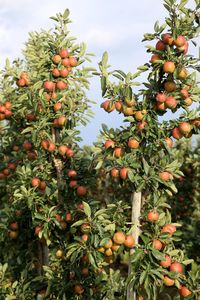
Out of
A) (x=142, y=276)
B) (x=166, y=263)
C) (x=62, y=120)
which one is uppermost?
(x=62, y=120)

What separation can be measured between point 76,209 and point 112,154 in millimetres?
1272

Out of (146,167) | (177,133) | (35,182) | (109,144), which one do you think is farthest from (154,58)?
(35,182)

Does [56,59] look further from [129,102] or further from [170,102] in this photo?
[170,102]

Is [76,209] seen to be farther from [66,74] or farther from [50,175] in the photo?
[66,74]

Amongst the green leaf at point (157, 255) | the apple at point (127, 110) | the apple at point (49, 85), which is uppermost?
the apple at point (49, 85)

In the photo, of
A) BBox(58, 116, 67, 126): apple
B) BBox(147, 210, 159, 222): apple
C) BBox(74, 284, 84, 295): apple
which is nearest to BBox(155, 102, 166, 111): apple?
BBox(147, 210, 159, 222): apple

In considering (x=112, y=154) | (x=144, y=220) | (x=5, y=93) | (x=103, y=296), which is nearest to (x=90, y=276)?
(x=103, y=296)

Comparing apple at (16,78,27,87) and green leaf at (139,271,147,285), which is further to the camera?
apple at (16,78,27,87)

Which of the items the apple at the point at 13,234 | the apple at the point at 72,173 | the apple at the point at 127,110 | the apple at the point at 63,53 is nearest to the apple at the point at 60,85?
the apple at the point at 63,53

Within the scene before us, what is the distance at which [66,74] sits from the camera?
4875 mm

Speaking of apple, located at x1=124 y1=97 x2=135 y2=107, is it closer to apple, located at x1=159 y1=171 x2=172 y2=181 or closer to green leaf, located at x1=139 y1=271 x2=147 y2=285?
apple, located at x1=159 y1=171 x2=172 y2=181

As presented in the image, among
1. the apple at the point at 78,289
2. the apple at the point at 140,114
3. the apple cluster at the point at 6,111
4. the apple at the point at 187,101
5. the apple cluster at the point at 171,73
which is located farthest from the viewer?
the apple cluster at the point at 6,111

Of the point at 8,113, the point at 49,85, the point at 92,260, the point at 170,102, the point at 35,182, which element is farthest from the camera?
the point at 8,113

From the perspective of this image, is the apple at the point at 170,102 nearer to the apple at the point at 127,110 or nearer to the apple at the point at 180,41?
the apple at the point at 127,110
